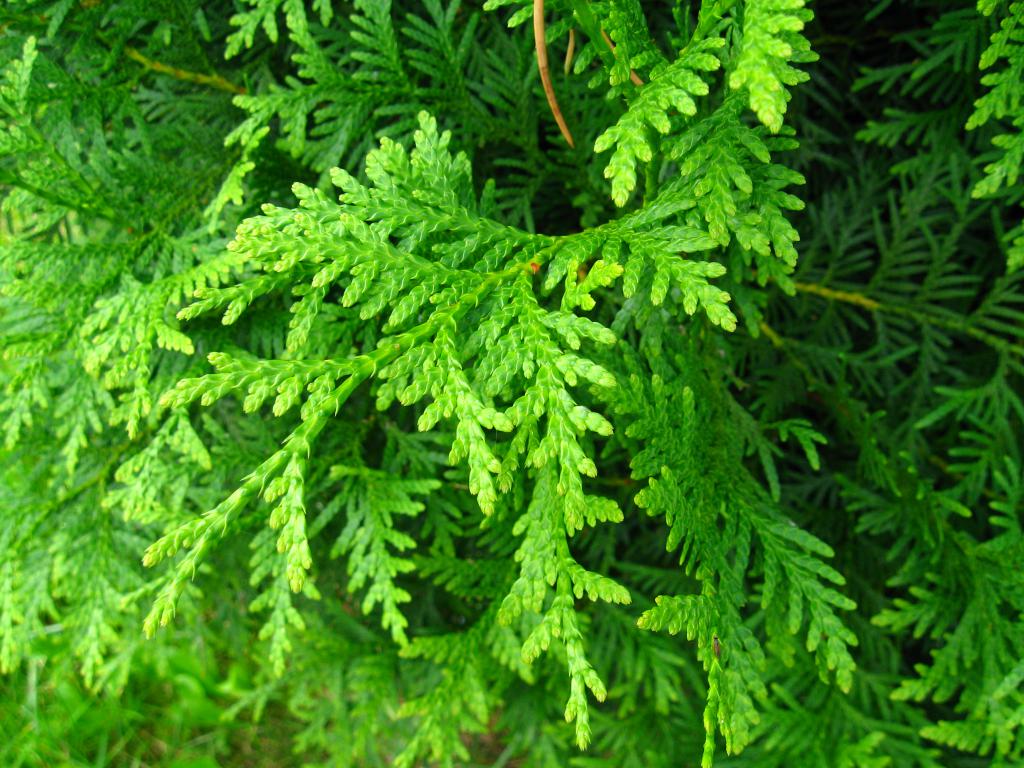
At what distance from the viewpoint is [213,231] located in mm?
2010

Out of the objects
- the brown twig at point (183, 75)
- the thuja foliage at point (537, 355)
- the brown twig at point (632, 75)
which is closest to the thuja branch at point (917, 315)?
the thuja foliage at point (537, 355)

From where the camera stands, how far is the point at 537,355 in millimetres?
1495

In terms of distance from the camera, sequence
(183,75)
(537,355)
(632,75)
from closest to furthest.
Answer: (537,355) < (632,75) < (183,75)

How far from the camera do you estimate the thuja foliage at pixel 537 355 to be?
4.98ft

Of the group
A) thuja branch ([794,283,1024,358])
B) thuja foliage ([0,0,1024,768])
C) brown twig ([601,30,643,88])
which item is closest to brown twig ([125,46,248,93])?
thuja foliage ([0,0,1024,768])

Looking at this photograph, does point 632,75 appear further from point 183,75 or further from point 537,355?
point 183,75

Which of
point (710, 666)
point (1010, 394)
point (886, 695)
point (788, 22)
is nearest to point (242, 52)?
point (788, 22)

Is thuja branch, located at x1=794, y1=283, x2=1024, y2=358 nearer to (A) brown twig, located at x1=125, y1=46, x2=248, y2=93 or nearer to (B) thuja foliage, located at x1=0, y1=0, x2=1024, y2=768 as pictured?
(B) thuja foliage, located at x1=0, y1=0, x2=1024, y2=768

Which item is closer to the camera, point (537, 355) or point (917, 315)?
point (537, 355)

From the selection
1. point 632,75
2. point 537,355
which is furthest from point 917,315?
point 537,355

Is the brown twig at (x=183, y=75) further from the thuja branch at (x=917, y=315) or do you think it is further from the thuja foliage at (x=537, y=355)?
the thuja branch at (x=917, y=315)

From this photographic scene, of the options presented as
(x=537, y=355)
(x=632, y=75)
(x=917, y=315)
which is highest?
(x=632, y=75)

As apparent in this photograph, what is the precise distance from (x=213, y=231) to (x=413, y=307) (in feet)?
2.47

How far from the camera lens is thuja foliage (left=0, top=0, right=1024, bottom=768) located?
152 cm
